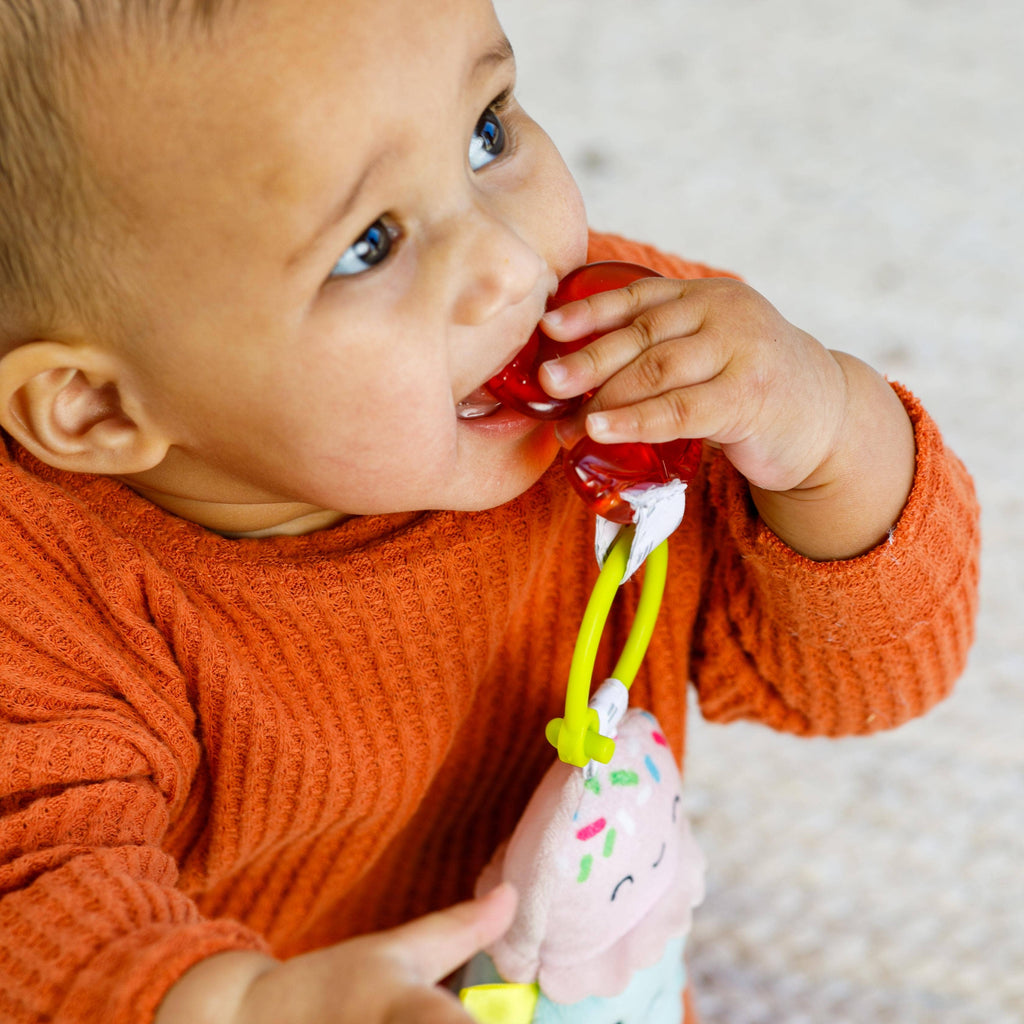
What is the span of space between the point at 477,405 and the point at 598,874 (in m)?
0.24

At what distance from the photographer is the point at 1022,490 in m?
1.21

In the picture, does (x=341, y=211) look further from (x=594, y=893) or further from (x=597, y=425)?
(x=594, y=893)

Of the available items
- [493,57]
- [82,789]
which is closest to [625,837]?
[82,789]

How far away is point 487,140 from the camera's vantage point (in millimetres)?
631

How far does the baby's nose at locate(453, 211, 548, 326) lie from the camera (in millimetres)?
568

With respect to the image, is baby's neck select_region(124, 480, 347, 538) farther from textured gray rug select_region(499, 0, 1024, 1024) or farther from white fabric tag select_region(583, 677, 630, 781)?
textured gray rug select_region(499, 0, 1024, 1024)

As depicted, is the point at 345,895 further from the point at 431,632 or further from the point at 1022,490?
the point at 1022,490

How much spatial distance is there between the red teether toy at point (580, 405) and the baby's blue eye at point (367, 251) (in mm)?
88

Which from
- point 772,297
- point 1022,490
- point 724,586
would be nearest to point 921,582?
point 724,586

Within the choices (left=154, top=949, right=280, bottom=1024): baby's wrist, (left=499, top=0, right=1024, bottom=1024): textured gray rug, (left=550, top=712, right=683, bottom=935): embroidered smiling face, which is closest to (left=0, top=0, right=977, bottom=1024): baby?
(left=154, top=949, right=280, bottom=1024): baby's wrist

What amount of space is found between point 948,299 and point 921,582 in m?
0.73

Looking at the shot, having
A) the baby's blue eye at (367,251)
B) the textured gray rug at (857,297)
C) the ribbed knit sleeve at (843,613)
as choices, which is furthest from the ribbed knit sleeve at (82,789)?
the textured gray rug at (857,297)

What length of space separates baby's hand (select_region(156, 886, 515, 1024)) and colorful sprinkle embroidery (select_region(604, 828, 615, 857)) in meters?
0.18

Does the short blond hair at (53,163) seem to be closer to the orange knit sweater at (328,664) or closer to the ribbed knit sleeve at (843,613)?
the orange knit sweater at (328,664)
